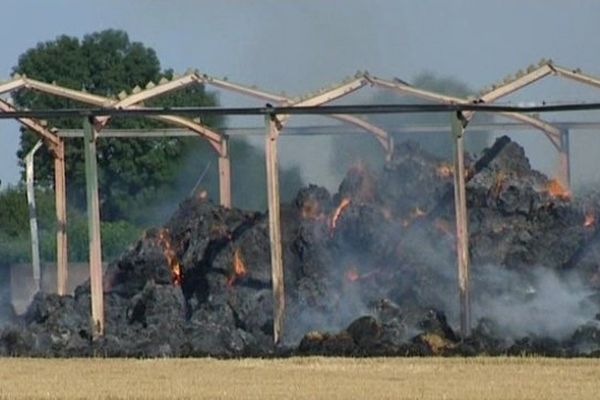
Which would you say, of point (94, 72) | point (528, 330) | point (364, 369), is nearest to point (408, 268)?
point (528, 330)

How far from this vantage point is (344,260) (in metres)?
46.6

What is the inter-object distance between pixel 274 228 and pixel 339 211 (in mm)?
6343

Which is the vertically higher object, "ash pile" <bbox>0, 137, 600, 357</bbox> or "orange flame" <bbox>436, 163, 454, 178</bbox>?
"orange flame" <bbox>436, 163, 454, 178</bbox>

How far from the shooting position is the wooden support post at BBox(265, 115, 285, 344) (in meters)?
40.7

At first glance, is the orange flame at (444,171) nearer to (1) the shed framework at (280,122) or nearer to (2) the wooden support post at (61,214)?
(1) the shed framework at (280,122)

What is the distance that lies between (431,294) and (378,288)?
1.87m

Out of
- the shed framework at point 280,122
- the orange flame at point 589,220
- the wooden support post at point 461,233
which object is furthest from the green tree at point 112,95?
the wooden support post at point 461,233

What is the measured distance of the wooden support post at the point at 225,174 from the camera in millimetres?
48906

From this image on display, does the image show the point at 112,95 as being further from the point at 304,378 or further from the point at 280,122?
the point at 304,378

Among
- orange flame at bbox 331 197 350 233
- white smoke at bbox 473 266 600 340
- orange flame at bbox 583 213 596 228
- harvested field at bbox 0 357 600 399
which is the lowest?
harvested field at bbox 0 357 600 399

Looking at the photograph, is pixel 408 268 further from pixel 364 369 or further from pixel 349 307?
pixel 364 369

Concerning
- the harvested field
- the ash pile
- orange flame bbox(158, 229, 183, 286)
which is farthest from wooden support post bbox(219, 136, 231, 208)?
the harvested field

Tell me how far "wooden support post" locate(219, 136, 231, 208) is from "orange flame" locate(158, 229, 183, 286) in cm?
175

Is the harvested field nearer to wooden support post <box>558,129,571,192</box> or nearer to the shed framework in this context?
the shed framework
